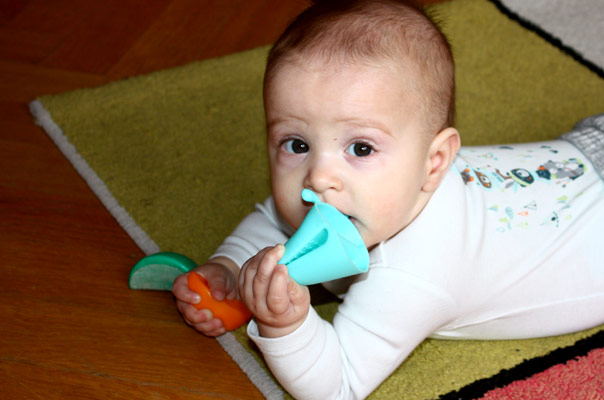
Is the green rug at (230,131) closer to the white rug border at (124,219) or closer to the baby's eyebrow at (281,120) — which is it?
the white rug border at (124,219)

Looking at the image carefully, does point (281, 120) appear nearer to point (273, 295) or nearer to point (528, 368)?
point (273, 295)

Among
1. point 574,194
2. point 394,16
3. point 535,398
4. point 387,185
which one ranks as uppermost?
point 394,16

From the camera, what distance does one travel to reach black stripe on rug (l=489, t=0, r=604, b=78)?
4.53ft

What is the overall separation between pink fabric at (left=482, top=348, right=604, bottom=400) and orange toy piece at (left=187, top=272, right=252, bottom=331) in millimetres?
334

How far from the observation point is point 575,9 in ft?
5.04

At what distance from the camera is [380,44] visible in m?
0.72

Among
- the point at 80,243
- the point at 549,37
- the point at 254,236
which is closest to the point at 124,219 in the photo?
the point at 80,243

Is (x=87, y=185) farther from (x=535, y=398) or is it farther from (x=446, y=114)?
(x=535, y=398)

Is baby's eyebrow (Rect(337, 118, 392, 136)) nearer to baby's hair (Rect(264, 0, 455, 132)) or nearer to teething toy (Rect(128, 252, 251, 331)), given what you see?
baby's hair (Rect(264, 0, 455, 132))

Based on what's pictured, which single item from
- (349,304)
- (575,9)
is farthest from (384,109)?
(575,9)

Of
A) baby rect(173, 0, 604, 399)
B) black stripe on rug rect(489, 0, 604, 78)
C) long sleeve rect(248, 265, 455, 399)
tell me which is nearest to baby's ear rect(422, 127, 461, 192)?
baby rect(173, 0, 604, 399)

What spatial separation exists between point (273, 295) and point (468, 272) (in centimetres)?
27

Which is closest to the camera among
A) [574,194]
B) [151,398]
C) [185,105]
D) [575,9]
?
[151,398]

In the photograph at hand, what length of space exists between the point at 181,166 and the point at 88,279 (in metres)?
0.28
